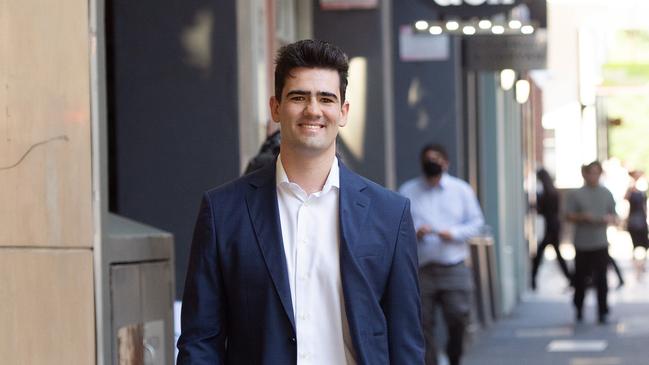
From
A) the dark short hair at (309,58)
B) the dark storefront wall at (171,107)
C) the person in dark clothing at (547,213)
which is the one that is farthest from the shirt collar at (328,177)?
the person in dark clothing at (547,213)

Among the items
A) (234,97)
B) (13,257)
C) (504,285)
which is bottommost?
(504,285)

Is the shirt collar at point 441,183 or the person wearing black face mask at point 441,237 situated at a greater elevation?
the shirt collar at point 441,183

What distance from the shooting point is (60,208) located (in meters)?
5.67

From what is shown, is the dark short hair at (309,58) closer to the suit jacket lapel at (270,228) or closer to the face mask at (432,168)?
the suit jacket lapel at (270,228)

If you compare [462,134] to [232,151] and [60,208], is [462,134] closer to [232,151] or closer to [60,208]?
[232,151]

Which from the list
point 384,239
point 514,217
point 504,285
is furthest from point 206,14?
point 514,217

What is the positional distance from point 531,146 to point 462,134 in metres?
14.1

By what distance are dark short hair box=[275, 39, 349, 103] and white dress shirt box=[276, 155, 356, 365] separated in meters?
0.31

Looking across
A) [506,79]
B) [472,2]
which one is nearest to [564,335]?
[506,79]

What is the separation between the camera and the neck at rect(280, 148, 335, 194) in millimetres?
4449

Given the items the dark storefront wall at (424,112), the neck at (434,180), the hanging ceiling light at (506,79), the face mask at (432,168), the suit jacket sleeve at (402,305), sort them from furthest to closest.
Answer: the hanging ceiling light at (506,79) < the dark storefront wall at (424,112) < the neck at (434,180) < the face mask at (432,168) < the suit jacket sleeve at (402,305)

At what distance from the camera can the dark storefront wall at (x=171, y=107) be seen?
9273 millimetres

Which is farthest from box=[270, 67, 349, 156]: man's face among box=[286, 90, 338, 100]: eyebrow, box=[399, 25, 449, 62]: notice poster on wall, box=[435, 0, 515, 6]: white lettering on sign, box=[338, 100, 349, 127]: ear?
box=[399, 25, 449, 62]: notice poster on wall

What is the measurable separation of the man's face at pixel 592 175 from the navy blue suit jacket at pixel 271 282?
14.9 meters
